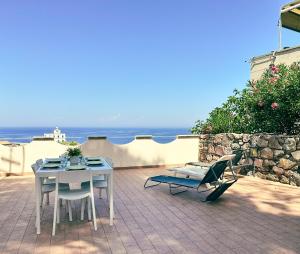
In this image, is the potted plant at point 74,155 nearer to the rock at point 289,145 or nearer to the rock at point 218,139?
the rock at point 289,145

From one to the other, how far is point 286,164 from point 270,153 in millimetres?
535

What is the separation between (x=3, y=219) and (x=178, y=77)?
3873cm

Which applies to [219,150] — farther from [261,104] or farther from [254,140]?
[261,104]

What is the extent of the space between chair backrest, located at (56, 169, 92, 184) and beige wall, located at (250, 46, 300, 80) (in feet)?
26.8

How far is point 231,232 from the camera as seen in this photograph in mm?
3871

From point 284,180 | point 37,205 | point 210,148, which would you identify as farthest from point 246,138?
point 37,205

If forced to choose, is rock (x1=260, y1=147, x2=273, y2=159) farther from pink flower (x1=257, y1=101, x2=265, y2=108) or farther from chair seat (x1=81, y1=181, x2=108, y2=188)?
chair seat (x1=81, y1=181, x2=108, y2=188)

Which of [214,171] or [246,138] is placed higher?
[246,138]

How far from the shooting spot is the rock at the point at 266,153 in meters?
7.41

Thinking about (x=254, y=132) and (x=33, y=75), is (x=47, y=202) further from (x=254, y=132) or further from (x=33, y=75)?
(x=33, y=75)

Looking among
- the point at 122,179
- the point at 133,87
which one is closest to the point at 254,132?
the point at 122,179

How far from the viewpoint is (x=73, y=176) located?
384 centimetres

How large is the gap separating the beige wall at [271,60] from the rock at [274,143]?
137 inches

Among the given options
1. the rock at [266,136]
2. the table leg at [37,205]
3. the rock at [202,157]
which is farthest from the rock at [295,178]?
the table leg at [37,205]
